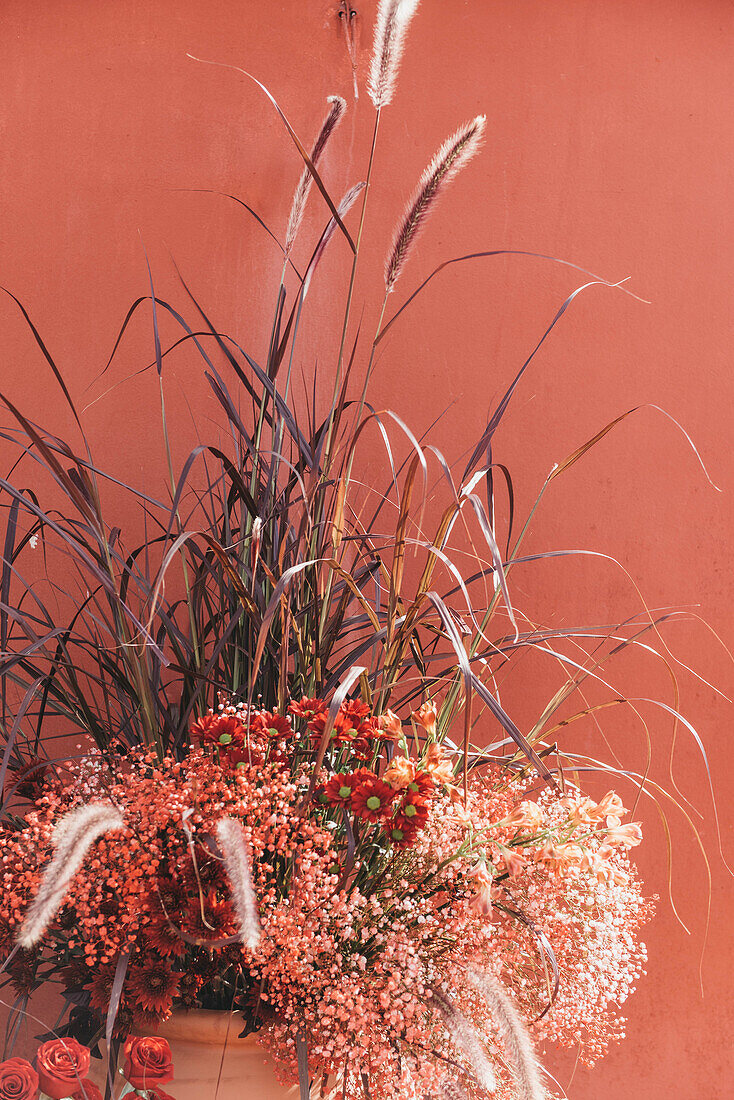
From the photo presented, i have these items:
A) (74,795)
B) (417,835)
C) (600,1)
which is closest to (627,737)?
(417,835)

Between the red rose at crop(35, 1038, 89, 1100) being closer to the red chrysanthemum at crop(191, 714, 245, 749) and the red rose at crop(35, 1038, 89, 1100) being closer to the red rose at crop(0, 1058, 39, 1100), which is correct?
the red rose at crop(0, 1058, 39, 1100)

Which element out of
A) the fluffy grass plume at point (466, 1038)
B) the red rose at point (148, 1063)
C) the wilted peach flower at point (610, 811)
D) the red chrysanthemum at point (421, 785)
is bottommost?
the red rose at point (148, 1063)

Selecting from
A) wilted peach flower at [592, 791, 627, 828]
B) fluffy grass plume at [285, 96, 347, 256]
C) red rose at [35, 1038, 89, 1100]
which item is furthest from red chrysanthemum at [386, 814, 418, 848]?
fluffy grass plume at [285, 96, 347, 256]

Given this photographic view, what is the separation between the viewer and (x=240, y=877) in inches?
26.5

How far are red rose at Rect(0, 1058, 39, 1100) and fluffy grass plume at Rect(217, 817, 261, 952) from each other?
282 millimetres

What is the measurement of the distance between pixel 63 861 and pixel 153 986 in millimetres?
220

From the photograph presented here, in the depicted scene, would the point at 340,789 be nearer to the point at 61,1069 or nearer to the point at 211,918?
the point at 211,918

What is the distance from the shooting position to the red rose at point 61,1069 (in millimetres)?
793

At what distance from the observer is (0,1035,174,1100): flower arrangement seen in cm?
78

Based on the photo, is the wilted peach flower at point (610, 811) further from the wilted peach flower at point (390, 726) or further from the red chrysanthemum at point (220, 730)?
the red chrysanthemum at point (220, 730)

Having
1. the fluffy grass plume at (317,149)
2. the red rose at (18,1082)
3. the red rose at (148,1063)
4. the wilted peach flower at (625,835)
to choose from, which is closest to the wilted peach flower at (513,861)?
the wilted peach flower at (625,835)

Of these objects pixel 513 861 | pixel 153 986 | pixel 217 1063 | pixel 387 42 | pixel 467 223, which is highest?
pixel 387 42

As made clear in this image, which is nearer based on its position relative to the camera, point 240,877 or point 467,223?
point 240,877

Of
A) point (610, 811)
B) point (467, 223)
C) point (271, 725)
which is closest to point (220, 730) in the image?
point (271, 725)
